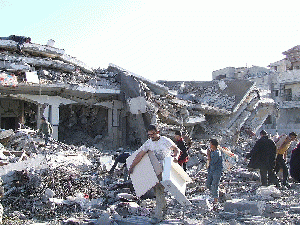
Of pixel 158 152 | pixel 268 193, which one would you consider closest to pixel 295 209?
pixel 268 193

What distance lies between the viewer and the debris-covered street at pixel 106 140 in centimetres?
577

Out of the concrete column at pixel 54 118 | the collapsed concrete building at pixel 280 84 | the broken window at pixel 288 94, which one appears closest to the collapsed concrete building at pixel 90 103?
the concrete column at pixel 54 118

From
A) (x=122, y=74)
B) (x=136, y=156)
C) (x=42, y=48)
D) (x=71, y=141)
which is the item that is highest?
(x=42, y=48)

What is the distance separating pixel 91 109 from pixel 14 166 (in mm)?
9806

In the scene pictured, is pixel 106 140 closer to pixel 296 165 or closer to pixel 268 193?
pixel 268 193

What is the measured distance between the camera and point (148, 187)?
15.2 feet

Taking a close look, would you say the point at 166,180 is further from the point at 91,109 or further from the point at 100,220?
the point at 91,109

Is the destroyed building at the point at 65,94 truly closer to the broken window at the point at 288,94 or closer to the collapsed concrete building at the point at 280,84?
the collapsed concrete building at the point at 280,84

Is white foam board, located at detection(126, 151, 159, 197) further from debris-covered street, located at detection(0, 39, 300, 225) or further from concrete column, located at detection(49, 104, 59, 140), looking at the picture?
concrete column, located at detection(49, 104, 59, 140)

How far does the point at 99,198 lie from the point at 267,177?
12.6ft

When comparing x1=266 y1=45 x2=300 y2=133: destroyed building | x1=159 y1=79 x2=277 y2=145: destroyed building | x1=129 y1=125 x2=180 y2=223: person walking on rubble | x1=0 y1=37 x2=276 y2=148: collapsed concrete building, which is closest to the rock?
x1=129 y1=125 x2=180 y2=223: person walking on rubble

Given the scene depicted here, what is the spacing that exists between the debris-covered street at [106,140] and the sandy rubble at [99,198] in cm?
2

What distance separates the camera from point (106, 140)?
16.2 m

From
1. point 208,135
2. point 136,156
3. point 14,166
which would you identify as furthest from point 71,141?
point 136,156
